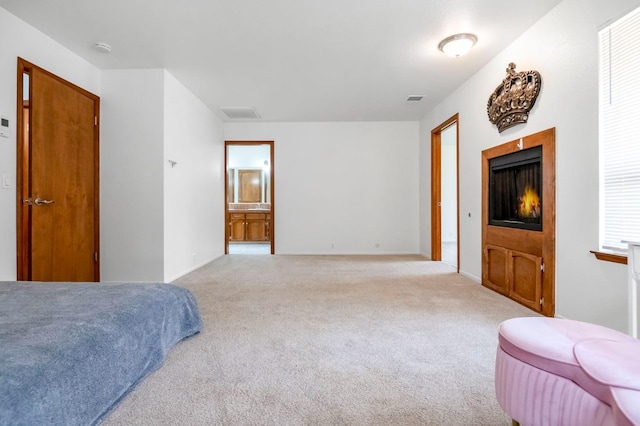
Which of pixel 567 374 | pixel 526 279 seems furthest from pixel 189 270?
pixel 567 374

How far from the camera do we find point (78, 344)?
1296 mm

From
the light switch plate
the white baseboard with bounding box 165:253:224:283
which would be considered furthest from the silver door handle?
the white baseboard with bounding box 165:253:224:283

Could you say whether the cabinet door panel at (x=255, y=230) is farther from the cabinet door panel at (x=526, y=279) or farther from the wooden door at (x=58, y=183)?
the cabinet door panel at (x=526, y=279)

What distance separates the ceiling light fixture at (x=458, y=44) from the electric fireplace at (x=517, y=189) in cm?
117

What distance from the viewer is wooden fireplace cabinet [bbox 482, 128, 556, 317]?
270 centimetres

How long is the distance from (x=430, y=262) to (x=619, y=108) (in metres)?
3.65

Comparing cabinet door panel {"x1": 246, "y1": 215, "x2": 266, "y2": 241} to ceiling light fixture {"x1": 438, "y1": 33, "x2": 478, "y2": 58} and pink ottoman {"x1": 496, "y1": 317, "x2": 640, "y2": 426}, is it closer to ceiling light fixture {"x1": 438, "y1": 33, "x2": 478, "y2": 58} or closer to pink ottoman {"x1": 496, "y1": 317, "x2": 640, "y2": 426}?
ceiling light fixture {"x1": 438, "y1": 33, "x2": 478, "y2": 58}

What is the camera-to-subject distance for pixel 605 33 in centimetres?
218

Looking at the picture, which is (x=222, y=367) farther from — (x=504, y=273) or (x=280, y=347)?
(x=504, y=273)

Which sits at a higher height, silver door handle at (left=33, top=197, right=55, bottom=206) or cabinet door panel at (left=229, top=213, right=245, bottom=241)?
silver door handle at (left=33, top=197, right=55, bottom=206)

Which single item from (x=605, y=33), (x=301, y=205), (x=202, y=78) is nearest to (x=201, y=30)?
(x=202, y=78)

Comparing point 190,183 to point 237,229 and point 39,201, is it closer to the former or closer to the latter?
point 39,201

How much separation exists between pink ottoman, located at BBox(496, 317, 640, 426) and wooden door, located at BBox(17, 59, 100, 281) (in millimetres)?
3773

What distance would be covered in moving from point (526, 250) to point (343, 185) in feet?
12.5
